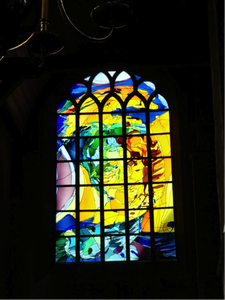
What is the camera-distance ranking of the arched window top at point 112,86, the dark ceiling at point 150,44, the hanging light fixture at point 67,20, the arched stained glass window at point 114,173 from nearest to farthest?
the hanging light fixture at point 67,20 < the dark ceiling at point 150,44 < the arched stained glass window at point 114,173 < the arched window top at point 112,86

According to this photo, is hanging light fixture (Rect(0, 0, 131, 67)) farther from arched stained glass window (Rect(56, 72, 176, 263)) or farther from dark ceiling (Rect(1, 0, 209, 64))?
arched stained glass window (Rect(56, 72, 176, 263))

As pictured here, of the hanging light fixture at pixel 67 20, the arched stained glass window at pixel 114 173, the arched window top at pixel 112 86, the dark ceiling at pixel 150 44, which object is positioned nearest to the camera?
the hanging light fixture at pixel 67 20

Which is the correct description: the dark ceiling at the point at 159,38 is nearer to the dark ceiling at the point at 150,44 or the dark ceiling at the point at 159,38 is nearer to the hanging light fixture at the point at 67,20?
the dark ceiling at the point at 150,44

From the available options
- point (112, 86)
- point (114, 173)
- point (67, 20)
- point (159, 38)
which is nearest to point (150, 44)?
point (159, 38)

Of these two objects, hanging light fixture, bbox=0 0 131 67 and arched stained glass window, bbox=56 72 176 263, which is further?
arched stained glass window, bbox=56 72 176 263

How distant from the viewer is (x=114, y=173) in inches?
296

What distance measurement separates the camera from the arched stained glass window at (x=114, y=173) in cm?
719

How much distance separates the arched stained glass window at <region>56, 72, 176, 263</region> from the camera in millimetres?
7191

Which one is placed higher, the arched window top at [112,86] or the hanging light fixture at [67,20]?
the arched window top at [112,86]
